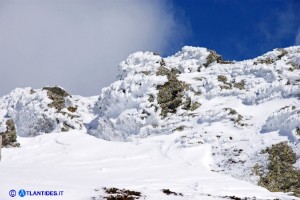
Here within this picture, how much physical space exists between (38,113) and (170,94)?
18.9m

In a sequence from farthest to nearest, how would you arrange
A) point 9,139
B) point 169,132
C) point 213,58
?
point 213,58, point 9,139, point 169,132

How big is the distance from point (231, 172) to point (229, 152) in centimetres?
322

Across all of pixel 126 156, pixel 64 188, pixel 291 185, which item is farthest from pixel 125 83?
pixel 64 188

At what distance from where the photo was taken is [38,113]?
56.2m

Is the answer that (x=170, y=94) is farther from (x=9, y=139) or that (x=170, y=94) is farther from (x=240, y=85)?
(x=9, y=139)

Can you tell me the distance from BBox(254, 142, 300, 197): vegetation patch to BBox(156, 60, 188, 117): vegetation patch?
681 inches

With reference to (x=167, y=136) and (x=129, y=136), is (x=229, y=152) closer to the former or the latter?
(x=167, y=136)

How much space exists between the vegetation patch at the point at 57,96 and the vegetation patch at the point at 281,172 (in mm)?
33300

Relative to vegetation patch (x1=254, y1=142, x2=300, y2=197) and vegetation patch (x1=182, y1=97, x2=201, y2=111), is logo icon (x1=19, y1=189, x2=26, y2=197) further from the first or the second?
vegetation patch (x1=182, y1=97, x2=201, y2=111)

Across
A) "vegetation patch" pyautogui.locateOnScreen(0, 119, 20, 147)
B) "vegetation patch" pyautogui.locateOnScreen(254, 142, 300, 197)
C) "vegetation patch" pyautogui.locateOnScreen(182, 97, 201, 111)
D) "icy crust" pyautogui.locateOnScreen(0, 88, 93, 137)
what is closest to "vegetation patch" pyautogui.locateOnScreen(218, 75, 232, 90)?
"vegetation patch" pyautogui.locateOnScreen(182, 97, 201, 111)

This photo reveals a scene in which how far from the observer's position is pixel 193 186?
84.4 feet

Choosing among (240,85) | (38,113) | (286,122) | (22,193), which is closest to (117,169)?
(22,193)

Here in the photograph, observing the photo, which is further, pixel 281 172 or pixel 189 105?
pixel 189 105

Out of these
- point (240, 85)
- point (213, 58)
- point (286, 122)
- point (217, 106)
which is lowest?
point (286, 122)
